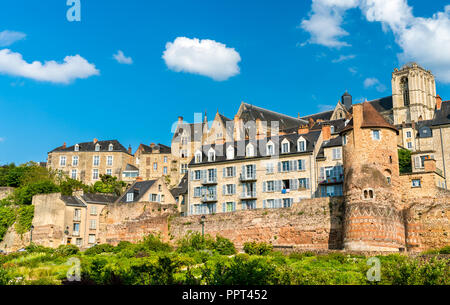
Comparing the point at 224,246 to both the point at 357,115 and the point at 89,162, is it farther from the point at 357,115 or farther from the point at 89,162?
the point at 89,162

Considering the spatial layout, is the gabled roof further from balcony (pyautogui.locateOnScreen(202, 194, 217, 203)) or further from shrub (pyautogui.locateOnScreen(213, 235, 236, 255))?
balcony (pyautogui.locateOnScreen(202, 194, 217, 203))

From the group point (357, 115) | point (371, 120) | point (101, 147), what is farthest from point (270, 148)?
point (101, 147)

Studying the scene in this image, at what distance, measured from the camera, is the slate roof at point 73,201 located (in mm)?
59356

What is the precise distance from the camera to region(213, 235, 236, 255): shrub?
44.8m

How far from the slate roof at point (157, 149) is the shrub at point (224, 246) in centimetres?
4099

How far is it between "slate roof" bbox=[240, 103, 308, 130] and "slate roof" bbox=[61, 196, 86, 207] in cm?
3131

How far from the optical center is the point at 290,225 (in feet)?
147

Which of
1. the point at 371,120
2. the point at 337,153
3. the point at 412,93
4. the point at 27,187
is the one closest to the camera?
the point at 371,120

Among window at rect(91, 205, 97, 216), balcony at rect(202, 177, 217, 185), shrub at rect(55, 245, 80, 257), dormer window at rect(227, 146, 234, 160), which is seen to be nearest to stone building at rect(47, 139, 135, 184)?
window at rect(91, 205, 97, 216)

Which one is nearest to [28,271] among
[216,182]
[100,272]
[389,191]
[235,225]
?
[100,272]

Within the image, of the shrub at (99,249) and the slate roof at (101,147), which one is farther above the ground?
the slate roof at (101,147)

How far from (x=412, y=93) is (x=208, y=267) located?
8110cm

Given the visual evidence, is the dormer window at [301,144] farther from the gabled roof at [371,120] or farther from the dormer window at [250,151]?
the gabled roof at [371,120]

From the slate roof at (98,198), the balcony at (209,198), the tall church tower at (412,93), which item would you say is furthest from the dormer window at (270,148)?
the tall church tower at (412,93)
